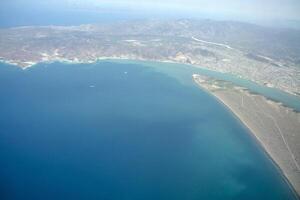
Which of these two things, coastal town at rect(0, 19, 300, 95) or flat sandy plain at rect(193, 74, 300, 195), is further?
coastal town at rect(0, 19, 300, 95)

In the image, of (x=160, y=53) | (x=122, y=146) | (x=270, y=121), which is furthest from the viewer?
(x=160, y=53)

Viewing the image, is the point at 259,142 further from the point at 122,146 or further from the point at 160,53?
the point at 160,53

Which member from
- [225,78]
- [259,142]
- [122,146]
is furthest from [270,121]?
[225,78]

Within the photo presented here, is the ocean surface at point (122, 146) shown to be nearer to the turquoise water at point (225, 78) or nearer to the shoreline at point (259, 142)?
the shoreline at point (259, 142)

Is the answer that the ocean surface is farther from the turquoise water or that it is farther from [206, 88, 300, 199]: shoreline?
the turquoise water

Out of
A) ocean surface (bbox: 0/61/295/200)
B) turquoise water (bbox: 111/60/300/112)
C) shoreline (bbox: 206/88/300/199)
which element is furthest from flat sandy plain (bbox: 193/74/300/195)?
turquoise water (bbox: 111/60/300/112)

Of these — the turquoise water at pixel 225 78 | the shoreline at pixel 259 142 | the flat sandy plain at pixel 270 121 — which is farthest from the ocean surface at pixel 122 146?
the turquoise water at pixel 225 78
